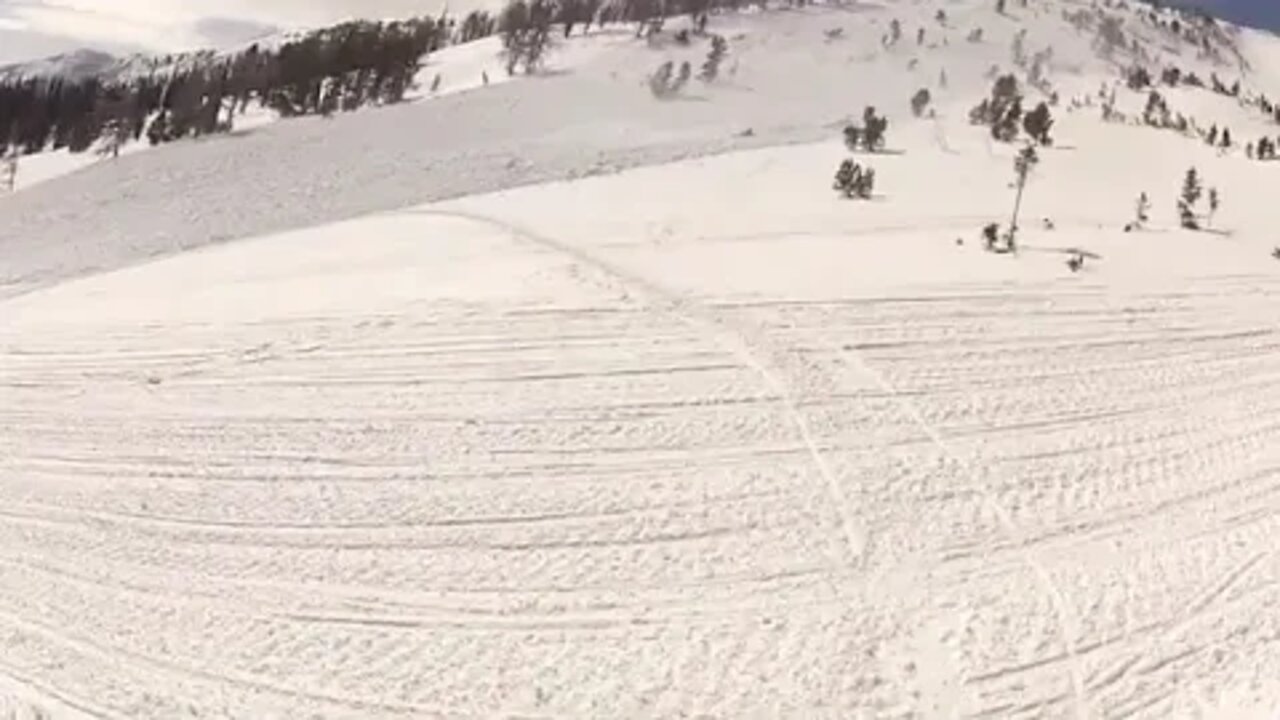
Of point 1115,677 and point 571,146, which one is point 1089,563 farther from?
point 571,146

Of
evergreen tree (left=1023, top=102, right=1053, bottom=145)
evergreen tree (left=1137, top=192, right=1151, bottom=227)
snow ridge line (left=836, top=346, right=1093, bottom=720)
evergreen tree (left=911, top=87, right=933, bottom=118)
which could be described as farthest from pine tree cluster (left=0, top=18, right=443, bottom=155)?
snow ridge line (left=836, top=346, right=1093, bottom=720)

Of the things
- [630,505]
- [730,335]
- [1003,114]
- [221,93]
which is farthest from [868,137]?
[221,93]

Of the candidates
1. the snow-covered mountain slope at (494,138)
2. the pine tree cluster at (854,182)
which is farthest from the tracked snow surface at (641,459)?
the pine tree cluster at (854,182)

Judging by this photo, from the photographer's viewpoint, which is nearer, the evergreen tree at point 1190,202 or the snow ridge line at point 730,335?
the snow ridge line at point 730,335

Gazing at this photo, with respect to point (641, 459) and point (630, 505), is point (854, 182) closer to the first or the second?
point (641, 459)

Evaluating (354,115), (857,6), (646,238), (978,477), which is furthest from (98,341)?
(857,6)

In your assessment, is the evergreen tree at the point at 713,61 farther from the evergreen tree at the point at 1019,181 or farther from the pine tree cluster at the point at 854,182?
the pine tree cluster at the point at 854,182
